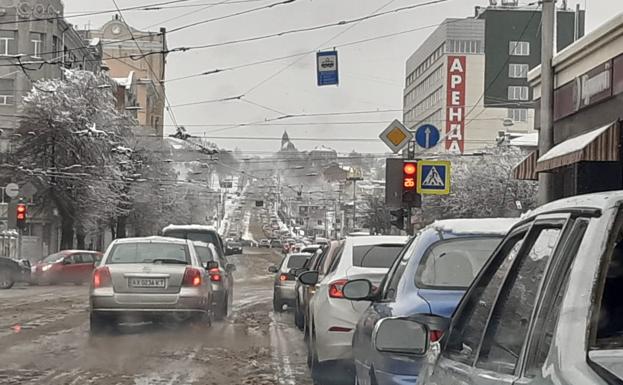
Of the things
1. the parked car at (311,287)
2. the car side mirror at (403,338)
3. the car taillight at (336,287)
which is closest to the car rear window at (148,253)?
the parked car at (311,287)

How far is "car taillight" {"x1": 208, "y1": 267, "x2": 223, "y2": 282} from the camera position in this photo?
674 inches

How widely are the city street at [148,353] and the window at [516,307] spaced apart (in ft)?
23.2

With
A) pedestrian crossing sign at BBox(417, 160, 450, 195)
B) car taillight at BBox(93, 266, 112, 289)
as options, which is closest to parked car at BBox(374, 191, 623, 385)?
car taillight at BBox(93, 266, 112, 289)

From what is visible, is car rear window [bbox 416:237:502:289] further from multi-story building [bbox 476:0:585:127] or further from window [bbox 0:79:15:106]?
multi-story building [bbox 476:0:585:127]

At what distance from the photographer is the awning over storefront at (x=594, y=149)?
14852mm

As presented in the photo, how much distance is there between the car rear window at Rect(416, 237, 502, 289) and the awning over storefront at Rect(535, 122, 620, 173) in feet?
28.2

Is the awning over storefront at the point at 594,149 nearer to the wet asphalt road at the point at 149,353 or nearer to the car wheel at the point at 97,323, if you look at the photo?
the wet asphalt road at the point at 149,353

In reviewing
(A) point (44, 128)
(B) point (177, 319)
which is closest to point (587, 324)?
(B) point (177, 319)

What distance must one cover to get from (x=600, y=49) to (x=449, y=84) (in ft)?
265

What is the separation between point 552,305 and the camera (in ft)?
8.59

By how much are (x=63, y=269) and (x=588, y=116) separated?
930 inches

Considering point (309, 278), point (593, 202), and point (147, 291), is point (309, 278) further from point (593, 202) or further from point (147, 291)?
point (593, 202)

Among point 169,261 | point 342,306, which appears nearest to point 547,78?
point 169,261

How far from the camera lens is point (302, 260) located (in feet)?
77.0
